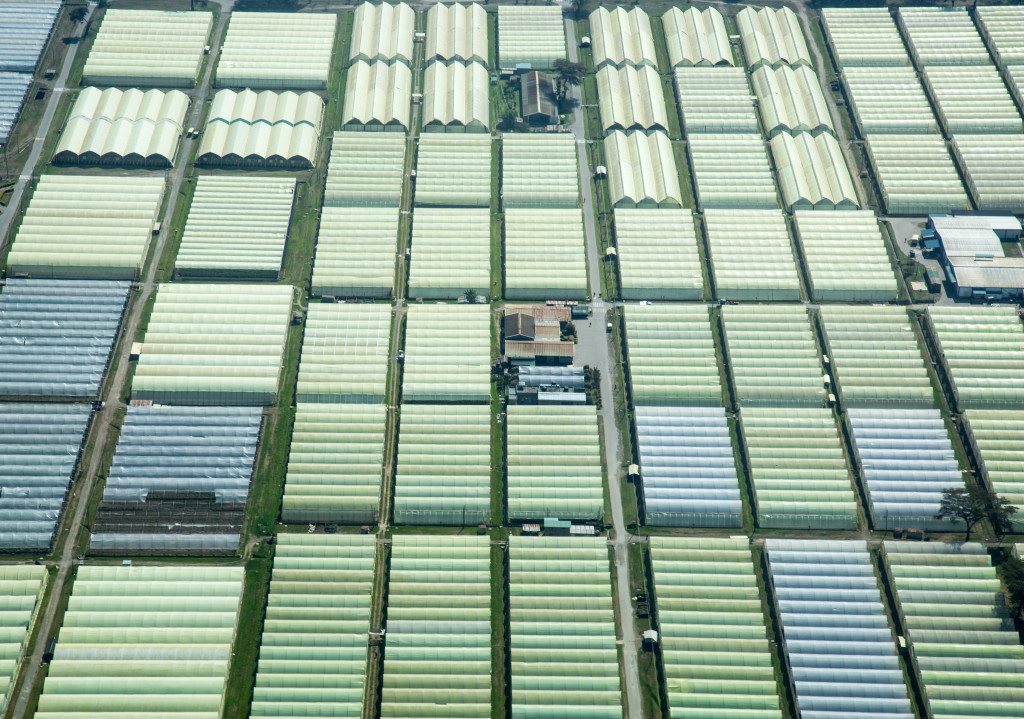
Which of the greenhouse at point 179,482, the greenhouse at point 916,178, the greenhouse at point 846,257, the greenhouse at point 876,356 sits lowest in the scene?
the greenhouse at point 179,482

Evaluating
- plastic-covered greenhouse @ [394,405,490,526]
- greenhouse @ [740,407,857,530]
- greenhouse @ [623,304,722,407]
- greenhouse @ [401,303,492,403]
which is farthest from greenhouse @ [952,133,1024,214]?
plastic-covered greenhouse @ [394,405,490,526]

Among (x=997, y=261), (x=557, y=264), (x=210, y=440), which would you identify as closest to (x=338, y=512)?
(x=210, y=440)

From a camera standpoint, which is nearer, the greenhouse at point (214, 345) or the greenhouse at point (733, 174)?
the greenhouse at point (214, 345)

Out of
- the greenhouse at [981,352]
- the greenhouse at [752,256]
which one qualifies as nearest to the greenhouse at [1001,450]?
the greenhouse at [981,352]

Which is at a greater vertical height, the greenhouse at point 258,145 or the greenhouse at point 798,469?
the greenhouse at point 258,145

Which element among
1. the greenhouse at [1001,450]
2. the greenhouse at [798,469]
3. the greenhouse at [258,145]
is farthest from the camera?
the greenhouse at [258,145]

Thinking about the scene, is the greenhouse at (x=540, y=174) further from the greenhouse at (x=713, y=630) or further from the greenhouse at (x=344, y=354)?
the greenhouse at (x=713, y=630)
